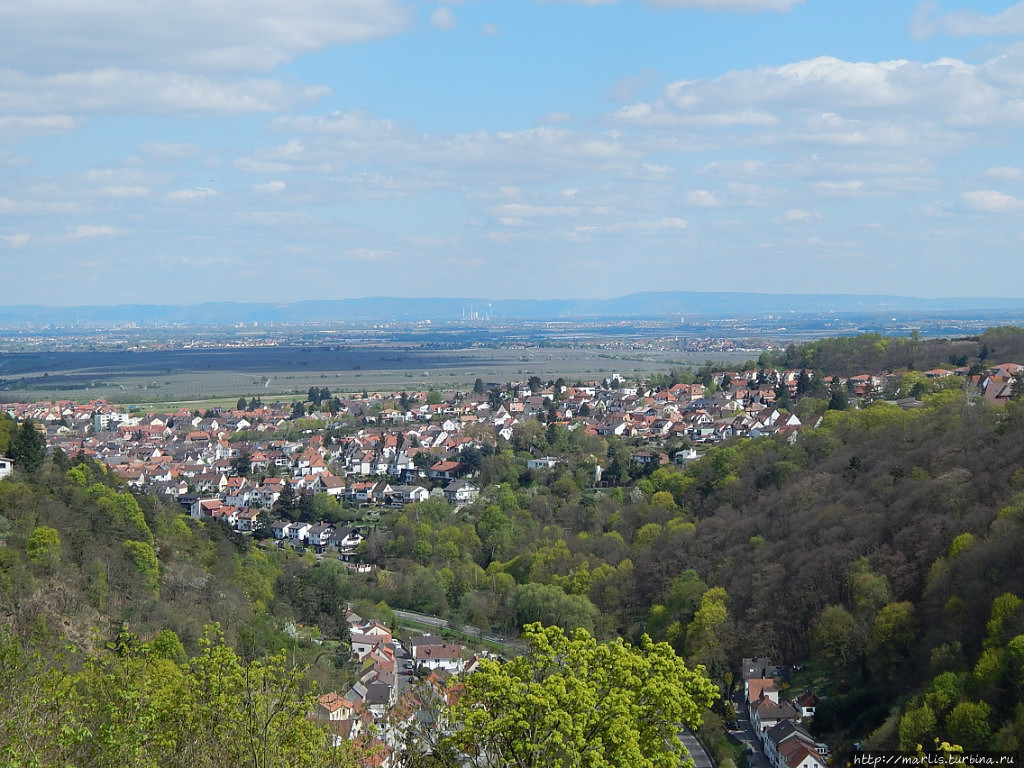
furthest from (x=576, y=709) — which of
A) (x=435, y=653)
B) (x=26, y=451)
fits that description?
(x=26, y=451)

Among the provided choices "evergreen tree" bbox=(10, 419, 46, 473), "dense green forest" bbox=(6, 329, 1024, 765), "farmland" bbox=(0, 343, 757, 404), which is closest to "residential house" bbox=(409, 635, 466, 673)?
"dense green forest" bbox=(6, 329, 1024, 765)

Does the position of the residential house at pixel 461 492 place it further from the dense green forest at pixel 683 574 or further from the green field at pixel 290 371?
the green field at pixel 290 371

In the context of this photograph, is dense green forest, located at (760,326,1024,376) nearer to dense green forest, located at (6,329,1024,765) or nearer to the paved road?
dense green forest, located at (6,329,1024,765)

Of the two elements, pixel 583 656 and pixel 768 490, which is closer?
pixel 583 656

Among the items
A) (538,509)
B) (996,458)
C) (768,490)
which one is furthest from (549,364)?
(996,458)

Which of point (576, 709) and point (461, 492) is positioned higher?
point (576, 709)

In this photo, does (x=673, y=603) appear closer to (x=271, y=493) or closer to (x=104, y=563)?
(x=104, y=563)

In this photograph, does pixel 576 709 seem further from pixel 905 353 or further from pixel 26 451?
pixel 905 353
